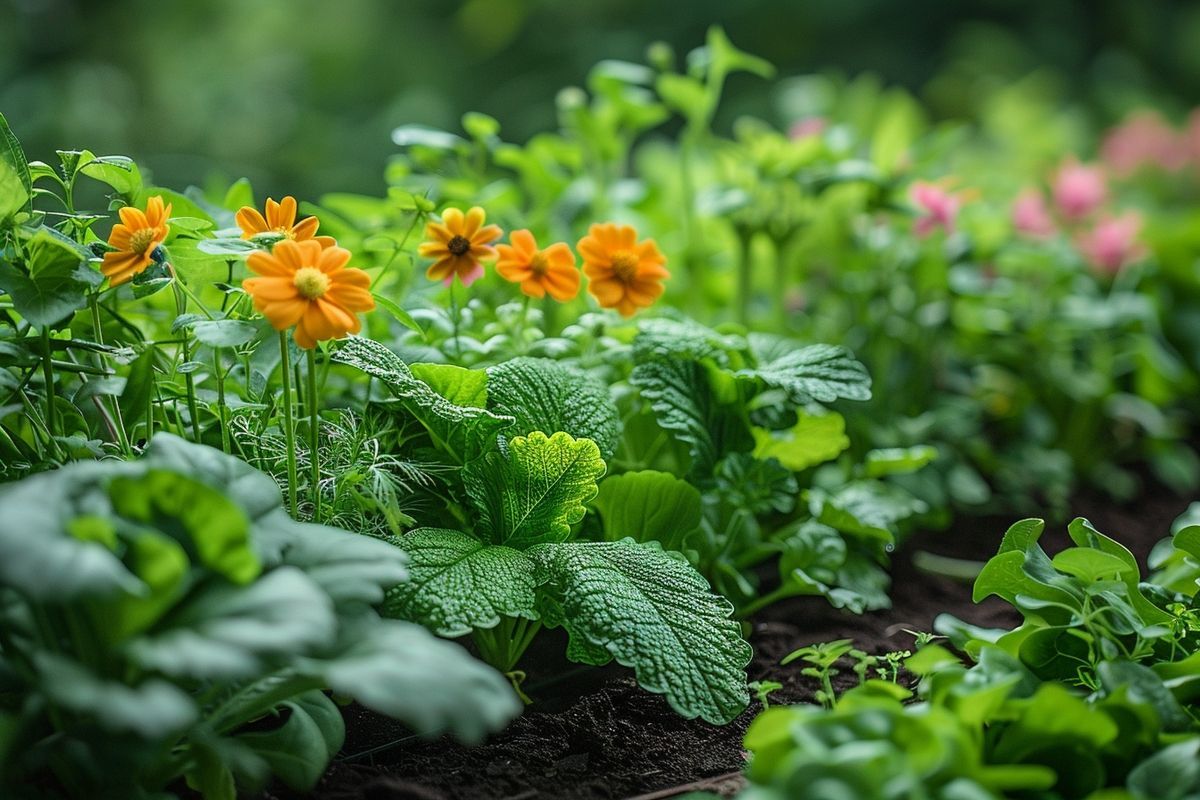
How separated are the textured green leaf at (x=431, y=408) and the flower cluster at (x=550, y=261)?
0.11 metres

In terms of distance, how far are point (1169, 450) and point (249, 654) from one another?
1.56 m

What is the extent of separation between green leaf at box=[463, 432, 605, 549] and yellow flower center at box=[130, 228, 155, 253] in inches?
12.5

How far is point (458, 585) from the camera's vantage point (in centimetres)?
80

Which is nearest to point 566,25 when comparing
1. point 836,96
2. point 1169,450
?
point 836,96

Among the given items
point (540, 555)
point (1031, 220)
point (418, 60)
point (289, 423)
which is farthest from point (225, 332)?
point (418, 60)

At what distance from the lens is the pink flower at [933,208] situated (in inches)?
57.5

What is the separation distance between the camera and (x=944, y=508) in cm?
140

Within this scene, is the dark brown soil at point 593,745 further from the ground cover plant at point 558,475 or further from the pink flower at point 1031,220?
the pink flower at point 1031,220

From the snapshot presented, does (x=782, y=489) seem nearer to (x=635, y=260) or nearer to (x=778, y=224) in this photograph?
(x=635, y=260)

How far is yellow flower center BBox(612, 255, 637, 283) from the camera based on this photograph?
101 centimetres

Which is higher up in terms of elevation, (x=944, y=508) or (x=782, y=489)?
(x=782, y=489)

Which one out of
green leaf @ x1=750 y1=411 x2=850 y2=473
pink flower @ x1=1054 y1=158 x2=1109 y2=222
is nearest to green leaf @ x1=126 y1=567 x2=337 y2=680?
green leaf @ x1=750 y1=411 x2=850 y2=473

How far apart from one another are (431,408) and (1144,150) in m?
2.25

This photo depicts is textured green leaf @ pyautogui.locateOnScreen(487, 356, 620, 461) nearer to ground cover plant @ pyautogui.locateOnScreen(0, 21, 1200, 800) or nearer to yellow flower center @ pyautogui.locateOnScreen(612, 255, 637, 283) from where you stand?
ground cover plant @ pyautogui.locateOnScreen(0, 21, 1200, 800)
